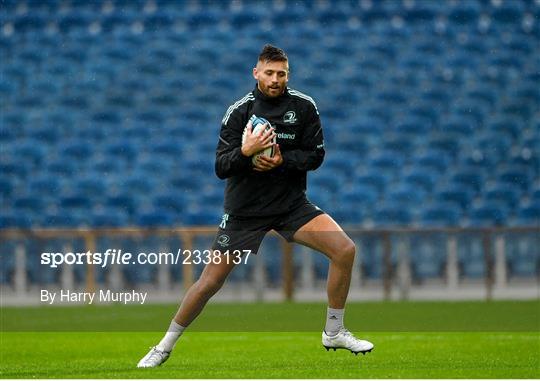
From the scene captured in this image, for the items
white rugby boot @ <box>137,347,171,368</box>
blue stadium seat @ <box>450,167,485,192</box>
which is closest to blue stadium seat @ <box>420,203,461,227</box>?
blue stadium seat @ <box>450,167,485,192</box>

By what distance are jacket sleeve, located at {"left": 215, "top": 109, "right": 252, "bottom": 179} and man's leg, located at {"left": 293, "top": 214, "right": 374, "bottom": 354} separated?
0.47 m

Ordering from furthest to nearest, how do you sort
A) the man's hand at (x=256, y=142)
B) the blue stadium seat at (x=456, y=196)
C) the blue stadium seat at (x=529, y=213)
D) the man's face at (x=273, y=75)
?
the blue stadium seat at (x=456, y=196) < the blue stadium seat at (x=529, y=213) < the man's face at (x=273, y=75) < the man's hand at (x=256, y=142)

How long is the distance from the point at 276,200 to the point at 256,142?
1.48 ft

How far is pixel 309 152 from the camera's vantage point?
562 cm

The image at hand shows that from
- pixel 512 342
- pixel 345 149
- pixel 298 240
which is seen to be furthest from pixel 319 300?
pixel 298 240

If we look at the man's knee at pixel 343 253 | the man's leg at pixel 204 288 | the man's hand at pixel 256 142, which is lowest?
the man's leg at pixel 204 288

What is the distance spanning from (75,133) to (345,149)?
14.4ft

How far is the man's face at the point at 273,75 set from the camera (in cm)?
546

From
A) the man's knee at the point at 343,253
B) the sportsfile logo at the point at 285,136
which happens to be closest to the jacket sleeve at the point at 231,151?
the sportsfile logo at the point at 285,136

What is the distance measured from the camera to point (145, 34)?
1928 centimetres

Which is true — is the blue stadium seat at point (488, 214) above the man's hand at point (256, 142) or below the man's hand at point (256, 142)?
below

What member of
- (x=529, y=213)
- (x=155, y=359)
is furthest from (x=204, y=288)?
(x=529, y=213)

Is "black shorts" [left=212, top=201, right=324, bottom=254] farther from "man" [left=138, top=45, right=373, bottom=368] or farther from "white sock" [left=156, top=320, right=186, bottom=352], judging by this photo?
"white sock" [left=156, top=320, right=186, bottom=352]

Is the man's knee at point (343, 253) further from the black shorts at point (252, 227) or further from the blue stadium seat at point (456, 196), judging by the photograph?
the blue stadium seat at point (456, 196)
